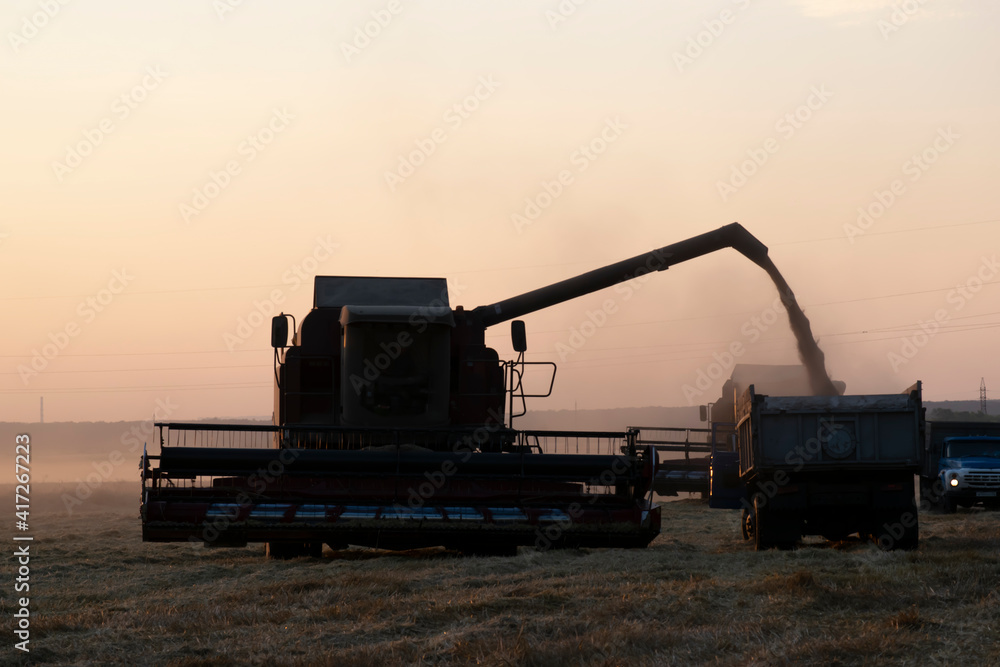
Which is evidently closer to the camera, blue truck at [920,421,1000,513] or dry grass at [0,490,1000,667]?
dry grass at [0,490,1000,667]

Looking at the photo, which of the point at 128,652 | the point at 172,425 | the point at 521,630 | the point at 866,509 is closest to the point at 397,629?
the point at 521,630

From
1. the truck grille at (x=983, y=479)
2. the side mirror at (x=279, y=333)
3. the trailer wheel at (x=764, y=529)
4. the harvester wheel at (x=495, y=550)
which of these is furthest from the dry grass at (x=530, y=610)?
the truck grille at (x=983, y=479)

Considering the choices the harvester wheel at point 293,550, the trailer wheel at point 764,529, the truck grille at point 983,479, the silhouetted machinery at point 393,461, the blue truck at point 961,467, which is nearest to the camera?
the silhouetted machinery at point 393,461

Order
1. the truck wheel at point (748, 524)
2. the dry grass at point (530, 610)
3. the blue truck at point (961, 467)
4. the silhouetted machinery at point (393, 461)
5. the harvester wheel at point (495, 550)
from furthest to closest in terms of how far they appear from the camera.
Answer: the blue truck at point (961, 467)
the truck wheel at point (748, 524)
the harvester wheel at point (495, 550)
the silhouetted machinery at point (393, 461)
the dry grass at point (530, 610)

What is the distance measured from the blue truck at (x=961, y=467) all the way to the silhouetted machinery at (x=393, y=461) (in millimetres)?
10341

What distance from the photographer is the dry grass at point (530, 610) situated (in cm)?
725

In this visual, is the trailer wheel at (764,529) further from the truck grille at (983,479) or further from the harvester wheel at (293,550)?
the truck grille at (983,479)

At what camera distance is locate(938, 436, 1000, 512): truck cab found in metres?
22.3

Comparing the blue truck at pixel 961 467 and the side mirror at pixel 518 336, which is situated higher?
the side mirror at pixel 518 336

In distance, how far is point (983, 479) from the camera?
880 inches

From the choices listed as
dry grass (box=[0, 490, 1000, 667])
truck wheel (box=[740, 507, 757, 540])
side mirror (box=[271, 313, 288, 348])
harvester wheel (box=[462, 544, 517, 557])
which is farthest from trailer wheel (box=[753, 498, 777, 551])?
side mirror (box=[271, 313, 288, 348])

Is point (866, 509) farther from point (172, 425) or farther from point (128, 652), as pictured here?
point (128, 652)

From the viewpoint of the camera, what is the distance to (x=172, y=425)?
13016 millimetres

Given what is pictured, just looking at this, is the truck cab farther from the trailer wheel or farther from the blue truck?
the trailer wheel
